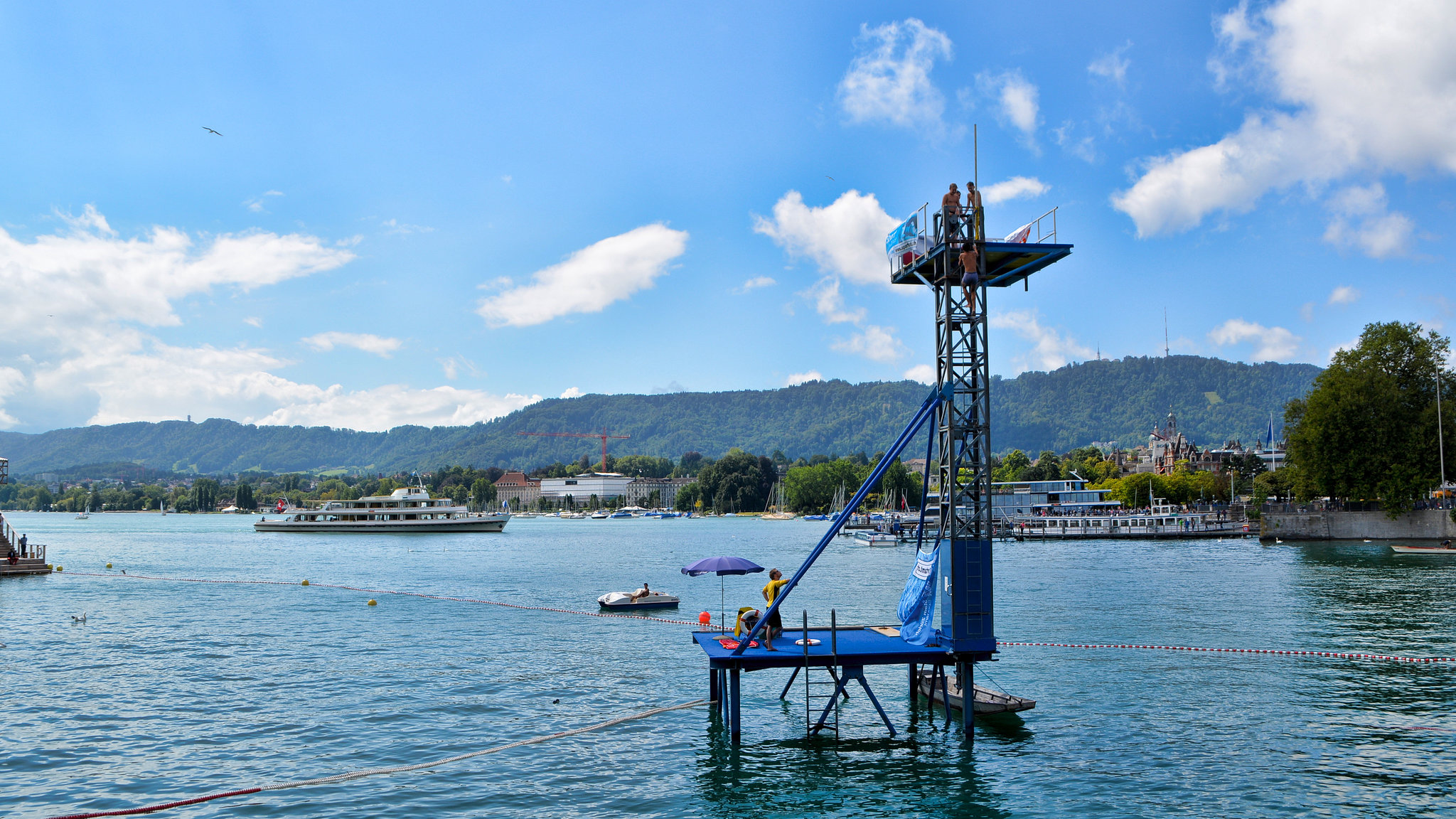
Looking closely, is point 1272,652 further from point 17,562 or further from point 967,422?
point 17,562

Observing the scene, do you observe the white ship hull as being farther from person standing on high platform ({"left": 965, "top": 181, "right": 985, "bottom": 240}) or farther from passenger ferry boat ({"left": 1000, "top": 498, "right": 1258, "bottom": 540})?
person standing on high platform ({"left": 965, "top": 181, "right": 985, "bottom": 240})

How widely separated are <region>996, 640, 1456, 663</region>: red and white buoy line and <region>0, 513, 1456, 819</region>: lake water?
0.93 m

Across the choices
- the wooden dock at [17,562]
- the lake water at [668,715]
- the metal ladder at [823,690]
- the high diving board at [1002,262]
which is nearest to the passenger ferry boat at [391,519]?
the wooden dock at [17,562]

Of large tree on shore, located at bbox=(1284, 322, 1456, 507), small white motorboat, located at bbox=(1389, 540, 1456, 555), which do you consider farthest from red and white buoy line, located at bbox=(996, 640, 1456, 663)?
large tree on shore, located at bbox=(1284, 322, 1456, 507)

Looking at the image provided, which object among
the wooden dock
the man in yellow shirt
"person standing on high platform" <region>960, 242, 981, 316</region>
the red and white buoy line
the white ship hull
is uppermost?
"person standing on high platform" <region>960, 242, 981, 316</region>

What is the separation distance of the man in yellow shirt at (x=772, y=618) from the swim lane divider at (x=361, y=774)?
4.81m

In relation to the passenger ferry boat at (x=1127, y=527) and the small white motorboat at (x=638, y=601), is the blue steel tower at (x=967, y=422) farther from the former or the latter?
the passenger ferry boat at (x=1127, y=527)

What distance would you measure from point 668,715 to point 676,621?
63.9ft

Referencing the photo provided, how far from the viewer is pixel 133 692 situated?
2736 cm

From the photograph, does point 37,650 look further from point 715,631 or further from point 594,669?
point 715,631

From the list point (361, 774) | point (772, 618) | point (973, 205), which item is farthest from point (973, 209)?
point (361, 774)

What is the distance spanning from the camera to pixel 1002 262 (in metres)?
21.0

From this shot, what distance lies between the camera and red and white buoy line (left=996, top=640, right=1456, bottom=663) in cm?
→ 3138

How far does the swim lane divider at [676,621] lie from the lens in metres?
32.0
